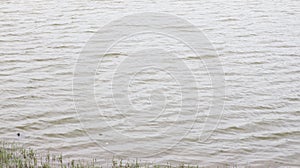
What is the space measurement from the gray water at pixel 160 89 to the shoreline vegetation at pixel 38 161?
8.9 inches

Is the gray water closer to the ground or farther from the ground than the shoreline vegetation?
farther from the ground

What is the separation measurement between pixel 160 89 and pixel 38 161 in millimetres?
3186

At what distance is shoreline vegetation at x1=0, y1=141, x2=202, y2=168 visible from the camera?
19.4 ft

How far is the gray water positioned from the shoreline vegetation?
0.23 meters

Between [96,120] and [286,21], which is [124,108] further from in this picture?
[286,21]

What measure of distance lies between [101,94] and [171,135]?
1.84 m

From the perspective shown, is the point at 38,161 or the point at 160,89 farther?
the point at 160,89

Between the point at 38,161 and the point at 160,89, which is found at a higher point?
the point at 160,89

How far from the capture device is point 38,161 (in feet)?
20.3

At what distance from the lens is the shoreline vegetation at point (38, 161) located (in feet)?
19.4

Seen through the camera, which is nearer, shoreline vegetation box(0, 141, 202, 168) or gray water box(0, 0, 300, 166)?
shoreline vegetation box(0, 141, 202, 168)

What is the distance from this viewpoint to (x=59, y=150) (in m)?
6.67

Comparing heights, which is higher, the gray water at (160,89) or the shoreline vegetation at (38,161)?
the gray water at (160,89)

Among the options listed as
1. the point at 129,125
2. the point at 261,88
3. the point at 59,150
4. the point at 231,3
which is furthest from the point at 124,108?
the point at 231,3
